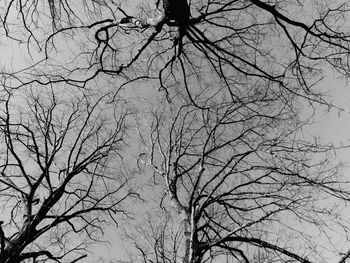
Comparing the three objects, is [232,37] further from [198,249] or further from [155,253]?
[155,253]

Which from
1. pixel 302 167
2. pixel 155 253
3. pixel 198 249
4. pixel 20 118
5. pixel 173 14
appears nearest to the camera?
pixel 173 14

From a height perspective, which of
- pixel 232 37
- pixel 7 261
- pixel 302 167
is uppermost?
pixel 232 37

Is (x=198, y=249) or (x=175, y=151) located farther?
(x=175, y=151)

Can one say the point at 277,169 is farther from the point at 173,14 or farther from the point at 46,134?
the point at 46,134

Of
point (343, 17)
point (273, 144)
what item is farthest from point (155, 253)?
point (343, 17)

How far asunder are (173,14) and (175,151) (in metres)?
4.25

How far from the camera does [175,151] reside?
6.98 m

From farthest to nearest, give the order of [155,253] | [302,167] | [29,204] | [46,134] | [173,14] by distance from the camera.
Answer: [155,253] < [46,134] < [29,204] < [302,167] < [173,14]

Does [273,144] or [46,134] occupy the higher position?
[46,134]

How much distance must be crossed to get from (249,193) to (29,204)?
4837 mm

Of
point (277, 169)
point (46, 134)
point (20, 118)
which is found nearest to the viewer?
point (277, 169)

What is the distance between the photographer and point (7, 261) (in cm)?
429

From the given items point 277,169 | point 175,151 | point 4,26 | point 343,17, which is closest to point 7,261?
point 4,26

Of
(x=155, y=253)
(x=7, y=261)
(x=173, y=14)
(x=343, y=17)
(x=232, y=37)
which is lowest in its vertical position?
(x=7, y=261)
